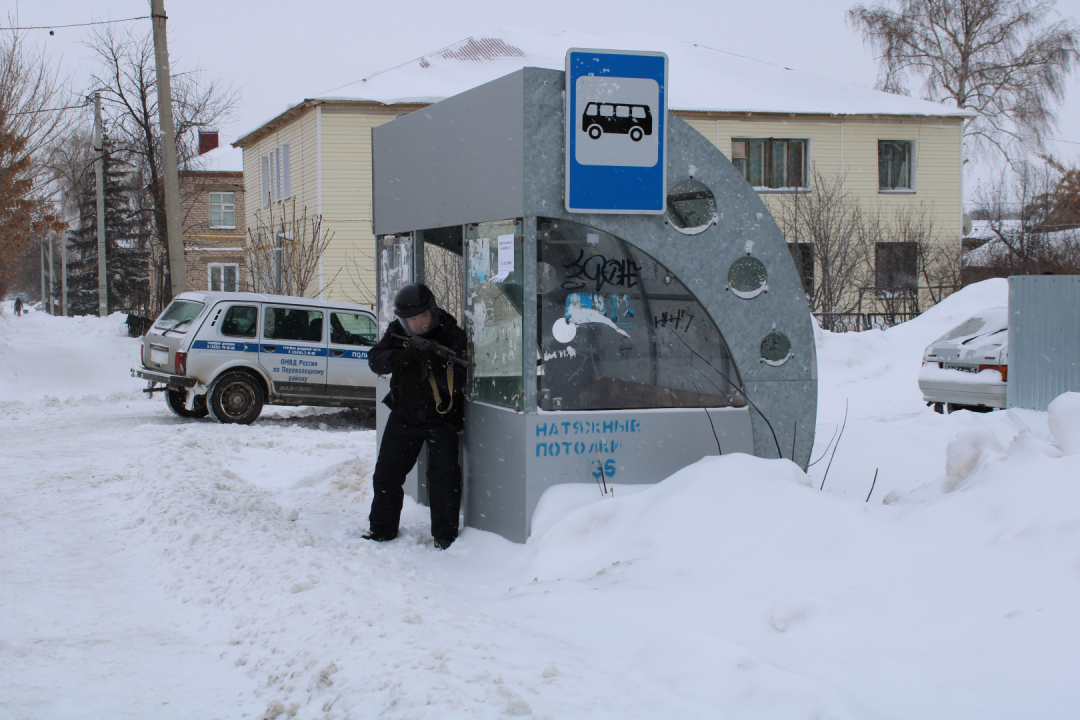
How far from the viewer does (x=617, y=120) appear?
18.9 feet

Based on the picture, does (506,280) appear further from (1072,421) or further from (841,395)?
(841,395)

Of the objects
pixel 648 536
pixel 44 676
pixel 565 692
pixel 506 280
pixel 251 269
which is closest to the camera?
pixel 565 692

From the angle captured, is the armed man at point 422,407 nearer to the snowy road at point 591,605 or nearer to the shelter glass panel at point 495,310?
the shelter glass panel at point 495,310

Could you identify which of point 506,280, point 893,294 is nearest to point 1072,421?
→ point 506,280

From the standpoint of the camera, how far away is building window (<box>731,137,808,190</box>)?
93.5ft

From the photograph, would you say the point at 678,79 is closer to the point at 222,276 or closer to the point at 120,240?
the point at 222,276

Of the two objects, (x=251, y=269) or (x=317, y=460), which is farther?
(x=251, y=269)

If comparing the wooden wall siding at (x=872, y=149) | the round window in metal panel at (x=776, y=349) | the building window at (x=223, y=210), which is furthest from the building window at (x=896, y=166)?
the building window at (x=223, y=210)

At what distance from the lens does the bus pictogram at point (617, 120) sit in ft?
18.7

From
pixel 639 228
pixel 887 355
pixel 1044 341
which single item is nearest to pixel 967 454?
pixel 639 228

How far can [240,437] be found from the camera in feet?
36.8

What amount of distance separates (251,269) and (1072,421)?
20009mm

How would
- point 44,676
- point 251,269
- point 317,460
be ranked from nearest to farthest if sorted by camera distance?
point 44,676 → point 317,460 → point 251,269

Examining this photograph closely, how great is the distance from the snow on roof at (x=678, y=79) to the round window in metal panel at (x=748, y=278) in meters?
20.3
